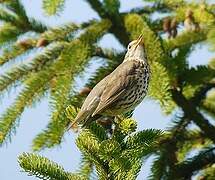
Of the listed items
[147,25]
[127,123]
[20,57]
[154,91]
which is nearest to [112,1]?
[147,25]

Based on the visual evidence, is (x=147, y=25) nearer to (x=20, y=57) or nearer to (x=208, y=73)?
(x=208, y=73)

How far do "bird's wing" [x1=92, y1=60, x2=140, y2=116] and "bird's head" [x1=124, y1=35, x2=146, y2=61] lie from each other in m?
0.12

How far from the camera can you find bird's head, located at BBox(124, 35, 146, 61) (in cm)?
344

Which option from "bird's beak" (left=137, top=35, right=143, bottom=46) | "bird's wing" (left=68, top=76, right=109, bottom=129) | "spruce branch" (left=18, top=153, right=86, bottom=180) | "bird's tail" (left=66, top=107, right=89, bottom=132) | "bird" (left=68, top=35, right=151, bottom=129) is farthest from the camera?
"bird's beak" (left=137, top=35, right=143, bottom=46)

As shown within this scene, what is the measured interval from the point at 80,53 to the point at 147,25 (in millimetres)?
410

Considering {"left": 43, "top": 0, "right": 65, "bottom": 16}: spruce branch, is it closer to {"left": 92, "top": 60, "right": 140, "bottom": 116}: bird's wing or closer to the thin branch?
{"left": 92, "top": 60, "right": 140, "bottom": 116}: bird's wing

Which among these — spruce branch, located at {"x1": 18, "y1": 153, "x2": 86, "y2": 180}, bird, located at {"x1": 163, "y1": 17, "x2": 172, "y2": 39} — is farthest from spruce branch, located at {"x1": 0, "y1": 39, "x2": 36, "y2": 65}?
spruce branch, located at {"x1": 18, "y1": 153, "x2": 86, "y2": 180}

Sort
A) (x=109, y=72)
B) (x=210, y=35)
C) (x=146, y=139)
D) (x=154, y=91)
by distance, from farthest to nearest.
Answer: (x=109, y=72)
(x=210, y=35)
(x=154, y=91)
(x=146, y=139)

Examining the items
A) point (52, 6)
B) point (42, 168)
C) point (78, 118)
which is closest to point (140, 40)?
point (52, 6)

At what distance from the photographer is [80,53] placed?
11.3ft

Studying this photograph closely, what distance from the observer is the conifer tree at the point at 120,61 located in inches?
128

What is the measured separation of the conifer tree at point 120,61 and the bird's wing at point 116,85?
0.11 meters

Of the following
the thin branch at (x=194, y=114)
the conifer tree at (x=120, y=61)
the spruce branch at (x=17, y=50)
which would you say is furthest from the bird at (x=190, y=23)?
the spruce branch at (x=17, y=50)

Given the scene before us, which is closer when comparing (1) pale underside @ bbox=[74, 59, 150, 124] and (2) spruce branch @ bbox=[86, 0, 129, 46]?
(1) pale underside @ bbox=[74, 59, 150, 124]
